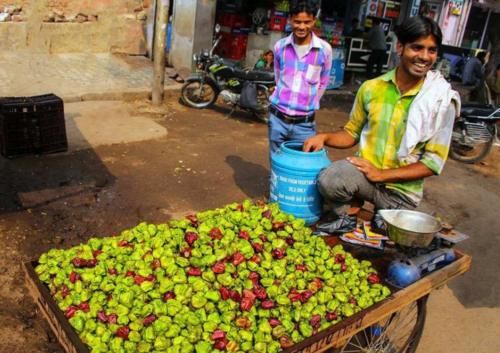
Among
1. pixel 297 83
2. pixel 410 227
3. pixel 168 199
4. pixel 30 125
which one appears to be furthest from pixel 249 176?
pixel 410 227

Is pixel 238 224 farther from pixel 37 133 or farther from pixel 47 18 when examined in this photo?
pixel 47 18

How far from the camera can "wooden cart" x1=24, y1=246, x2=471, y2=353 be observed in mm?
2156

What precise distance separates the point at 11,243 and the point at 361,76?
12005mm

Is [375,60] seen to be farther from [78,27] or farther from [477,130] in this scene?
[78,27]

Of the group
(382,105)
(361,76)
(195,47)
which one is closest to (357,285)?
(382,105)

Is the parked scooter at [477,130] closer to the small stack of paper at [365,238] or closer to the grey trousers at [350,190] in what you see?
the grey trousers at [350,190]

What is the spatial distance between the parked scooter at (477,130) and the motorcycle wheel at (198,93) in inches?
175

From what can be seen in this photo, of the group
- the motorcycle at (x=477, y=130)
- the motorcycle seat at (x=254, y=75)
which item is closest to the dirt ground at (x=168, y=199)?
the motorcycle at (x=477, y=130)

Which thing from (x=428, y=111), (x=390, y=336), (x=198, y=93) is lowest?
(x=390, y=336)

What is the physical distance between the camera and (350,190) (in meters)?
3.28

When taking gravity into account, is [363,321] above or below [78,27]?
below

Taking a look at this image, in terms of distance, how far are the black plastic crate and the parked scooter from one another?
6.46 meters

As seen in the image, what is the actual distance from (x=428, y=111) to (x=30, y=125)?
4.85m

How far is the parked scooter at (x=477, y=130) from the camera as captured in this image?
8.46m
